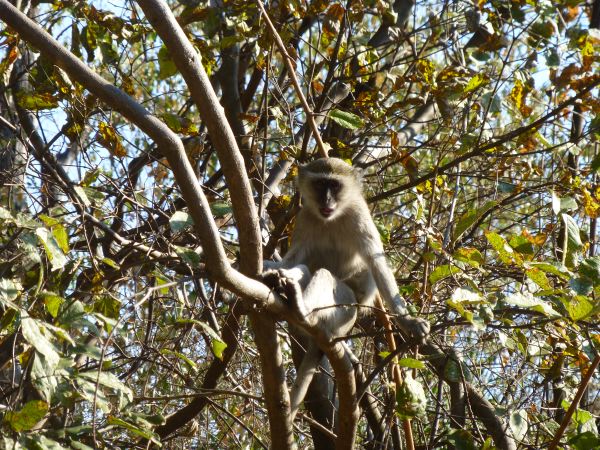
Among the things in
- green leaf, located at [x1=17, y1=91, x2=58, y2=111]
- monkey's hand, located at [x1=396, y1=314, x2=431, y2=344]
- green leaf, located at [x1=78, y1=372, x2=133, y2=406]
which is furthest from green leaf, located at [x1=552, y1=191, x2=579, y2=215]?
green leaf, located at [x1=17, y1=91, x2=58, y2=111]

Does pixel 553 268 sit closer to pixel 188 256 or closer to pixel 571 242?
pixel 571 242

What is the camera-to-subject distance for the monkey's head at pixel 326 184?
5352 mm

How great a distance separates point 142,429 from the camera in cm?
346

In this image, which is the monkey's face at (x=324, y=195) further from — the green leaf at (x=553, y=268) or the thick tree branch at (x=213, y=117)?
the green leaf at (x=553, y=268)

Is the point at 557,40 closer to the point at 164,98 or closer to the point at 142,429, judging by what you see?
the point at 142,429

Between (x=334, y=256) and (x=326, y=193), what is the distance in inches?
23.5

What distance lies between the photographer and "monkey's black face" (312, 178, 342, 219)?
17.6ft

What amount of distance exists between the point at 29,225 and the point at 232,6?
271 cm

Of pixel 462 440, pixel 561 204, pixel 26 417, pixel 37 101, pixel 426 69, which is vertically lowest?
pixel 26 417

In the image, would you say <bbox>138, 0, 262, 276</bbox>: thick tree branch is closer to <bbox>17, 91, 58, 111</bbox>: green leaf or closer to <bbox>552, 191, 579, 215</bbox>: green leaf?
<bbox>552, 191, 579, 215</bbox>: green leaf

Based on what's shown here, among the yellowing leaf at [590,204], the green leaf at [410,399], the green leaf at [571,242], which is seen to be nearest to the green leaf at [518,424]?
the green leaf at [410,399]

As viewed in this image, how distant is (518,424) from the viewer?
3.94m

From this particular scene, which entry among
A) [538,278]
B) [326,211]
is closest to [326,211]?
[326,211]

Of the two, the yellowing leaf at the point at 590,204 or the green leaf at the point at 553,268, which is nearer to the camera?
the green leaf at the point at 553,268
